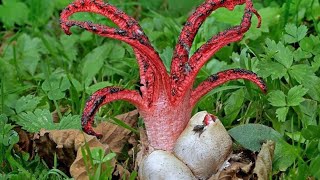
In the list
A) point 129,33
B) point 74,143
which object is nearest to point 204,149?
point 129,33

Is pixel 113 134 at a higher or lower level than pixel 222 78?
lower

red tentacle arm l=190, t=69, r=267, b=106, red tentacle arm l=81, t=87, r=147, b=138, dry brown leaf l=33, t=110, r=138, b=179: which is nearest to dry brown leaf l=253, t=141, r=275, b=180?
red tentacle arm l=190, t=69, r=267, b=106

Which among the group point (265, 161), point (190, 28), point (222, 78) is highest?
point (190, 28)

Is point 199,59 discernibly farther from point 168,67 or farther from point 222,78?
point 168,67

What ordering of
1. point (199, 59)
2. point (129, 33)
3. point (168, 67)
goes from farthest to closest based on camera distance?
point (168, 67), point (199, 59), point (129, 33)

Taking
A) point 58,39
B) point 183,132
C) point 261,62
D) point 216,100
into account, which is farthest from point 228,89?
point 58,39

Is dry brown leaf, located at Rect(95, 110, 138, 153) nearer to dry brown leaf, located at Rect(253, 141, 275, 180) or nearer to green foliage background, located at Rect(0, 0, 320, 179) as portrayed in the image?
green foliage background, located at Rect(0, 0, 320, 179)

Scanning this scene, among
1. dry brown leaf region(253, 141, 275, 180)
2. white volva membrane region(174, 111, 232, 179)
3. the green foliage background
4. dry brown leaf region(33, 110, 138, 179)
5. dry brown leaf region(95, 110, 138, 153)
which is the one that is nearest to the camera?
white volva membrane region(174, 111, 232, 179)
